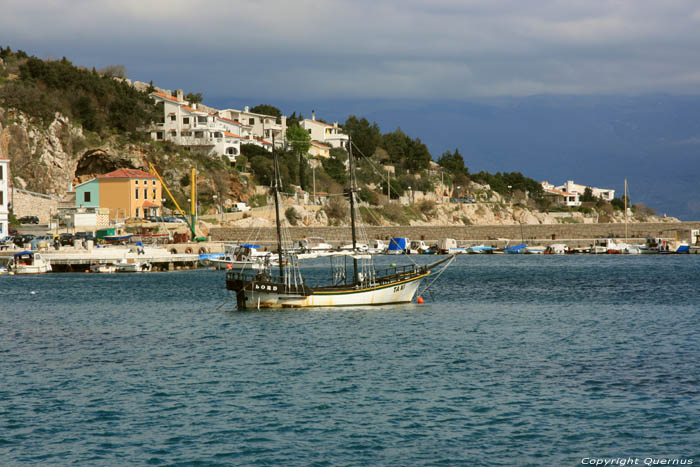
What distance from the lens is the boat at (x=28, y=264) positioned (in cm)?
7456

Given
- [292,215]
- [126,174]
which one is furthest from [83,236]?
[292,215]

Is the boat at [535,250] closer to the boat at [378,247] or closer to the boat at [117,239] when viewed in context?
the boat at [378,247]

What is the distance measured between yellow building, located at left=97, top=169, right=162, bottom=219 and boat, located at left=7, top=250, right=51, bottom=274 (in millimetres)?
23705

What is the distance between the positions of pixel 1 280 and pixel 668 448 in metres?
61.8

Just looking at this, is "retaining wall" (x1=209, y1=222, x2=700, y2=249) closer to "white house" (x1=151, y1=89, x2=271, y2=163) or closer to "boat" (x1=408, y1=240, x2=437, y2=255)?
"boat" (x1=408, y1=240, x2=437, y2=255)

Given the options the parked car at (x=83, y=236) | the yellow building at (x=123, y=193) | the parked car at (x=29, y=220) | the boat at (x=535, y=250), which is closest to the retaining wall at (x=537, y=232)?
the boat at (x=535, y=250)

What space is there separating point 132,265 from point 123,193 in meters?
23.2

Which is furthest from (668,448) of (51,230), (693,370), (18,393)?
(51,230)

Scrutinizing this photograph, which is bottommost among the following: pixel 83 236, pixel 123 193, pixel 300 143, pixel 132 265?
pixel 132 265

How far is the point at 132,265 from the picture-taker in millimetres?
79250

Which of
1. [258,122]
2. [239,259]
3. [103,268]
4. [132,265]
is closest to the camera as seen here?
[103,268]

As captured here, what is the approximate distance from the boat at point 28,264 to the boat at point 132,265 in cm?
654

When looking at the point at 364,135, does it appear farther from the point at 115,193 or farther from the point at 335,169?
the point at 115,193

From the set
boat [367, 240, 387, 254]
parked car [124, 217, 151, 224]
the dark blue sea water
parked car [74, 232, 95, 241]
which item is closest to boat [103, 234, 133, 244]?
parked car [74, 232, 95, 241]
